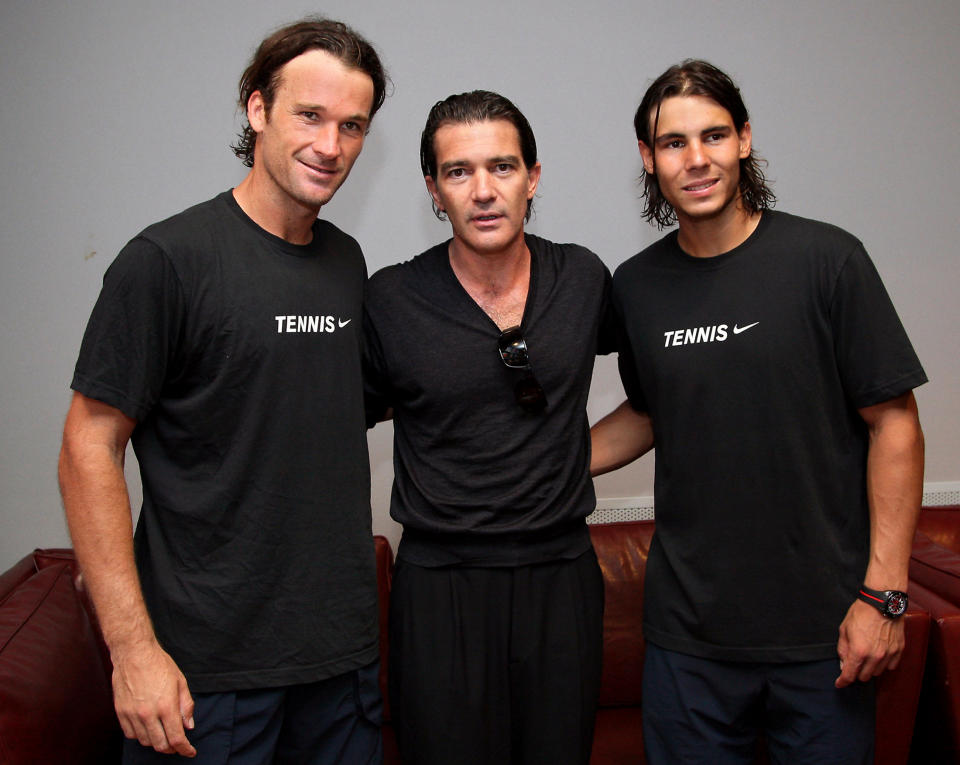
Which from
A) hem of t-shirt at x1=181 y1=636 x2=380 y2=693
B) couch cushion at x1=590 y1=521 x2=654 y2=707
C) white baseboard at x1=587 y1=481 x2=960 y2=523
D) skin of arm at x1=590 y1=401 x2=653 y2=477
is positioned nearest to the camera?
hem of t-shirt at x1=181 y1=636 x2=380 y2=693

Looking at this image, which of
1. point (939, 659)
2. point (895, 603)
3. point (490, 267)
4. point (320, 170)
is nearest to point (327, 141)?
point (320, 170)

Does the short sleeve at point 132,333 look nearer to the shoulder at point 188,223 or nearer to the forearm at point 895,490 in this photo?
the shoulder at point 188,223

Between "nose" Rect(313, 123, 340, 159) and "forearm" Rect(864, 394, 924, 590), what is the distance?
3.48 feet

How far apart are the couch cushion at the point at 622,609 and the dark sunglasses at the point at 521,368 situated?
92 cm

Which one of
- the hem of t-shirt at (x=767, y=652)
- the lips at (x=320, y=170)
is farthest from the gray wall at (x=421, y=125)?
the hem of t-shirt at (x=767, y=652)

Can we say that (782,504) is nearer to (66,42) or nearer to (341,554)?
(341,554)

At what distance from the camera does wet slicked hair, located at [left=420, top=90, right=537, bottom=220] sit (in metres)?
1.78

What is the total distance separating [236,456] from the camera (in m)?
1.50

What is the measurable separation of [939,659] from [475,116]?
1558 mm

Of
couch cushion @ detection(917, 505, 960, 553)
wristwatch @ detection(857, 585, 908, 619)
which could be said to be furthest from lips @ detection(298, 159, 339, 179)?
couch cushion @ detection(917, 505, 960, 553)

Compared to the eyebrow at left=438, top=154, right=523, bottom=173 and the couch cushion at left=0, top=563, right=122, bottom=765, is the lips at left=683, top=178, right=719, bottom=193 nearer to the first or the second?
the eyebrow at left=438, top=154, right=523, bottom=173

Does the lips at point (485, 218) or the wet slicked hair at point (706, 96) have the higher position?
the wet slicked hair at point (706, 96)

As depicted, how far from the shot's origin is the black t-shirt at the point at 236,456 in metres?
1.47

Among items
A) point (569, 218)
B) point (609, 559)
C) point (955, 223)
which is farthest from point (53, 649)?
point (955, 223)
